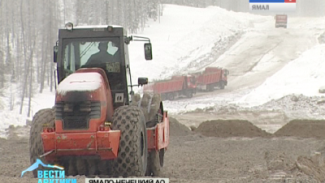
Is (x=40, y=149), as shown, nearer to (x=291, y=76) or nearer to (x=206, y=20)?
(x=291, y=76)

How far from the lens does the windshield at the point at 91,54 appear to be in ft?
35.1

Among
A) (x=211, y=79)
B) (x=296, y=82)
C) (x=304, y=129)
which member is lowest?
(x=211, y=79)

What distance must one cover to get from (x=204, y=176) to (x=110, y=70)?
318 cm

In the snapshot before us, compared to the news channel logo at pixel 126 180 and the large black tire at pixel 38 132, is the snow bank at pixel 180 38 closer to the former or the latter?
the large black tire at pixel 38 132

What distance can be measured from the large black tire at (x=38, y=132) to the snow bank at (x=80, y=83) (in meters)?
0.71

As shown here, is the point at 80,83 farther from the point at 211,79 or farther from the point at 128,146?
the point at 211,79

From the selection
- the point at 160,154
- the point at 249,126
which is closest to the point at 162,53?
the point at 249,126

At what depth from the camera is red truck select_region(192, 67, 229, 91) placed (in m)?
42.2

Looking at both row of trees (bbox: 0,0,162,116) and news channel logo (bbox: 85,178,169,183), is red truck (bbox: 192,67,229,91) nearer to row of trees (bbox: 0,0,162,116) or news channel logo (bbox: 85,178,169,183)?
row of trees (bbox: 0,0,162,116)

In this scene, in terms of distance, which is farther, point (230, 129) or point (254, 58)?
point (254, 58)

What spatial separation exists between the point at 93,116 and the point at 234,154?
769 cm

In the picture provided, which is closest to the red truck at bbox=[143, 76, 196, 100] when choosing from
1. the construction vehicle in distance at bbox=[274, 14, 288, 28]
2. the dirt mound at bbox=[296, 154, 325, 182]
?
the dirt mound at bbox=[296, 154, 325, 182]

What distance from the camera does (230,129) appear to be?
23.0 metres

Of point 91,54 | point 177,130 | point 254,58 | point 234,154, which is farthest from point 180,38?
point 91,54
